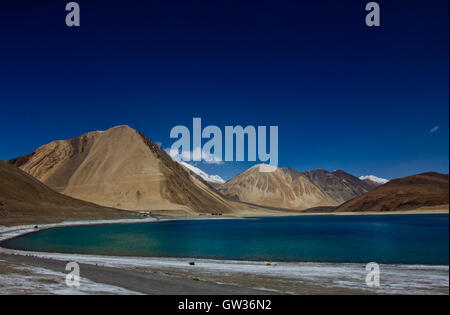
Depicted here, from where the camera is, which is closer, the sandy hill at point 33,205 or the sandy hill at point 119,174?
the sandy hill at point 33,205

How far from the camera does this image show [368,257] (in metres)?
26.4

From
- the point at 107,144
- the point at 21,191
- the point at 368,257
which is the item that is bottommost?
the point at 368,257

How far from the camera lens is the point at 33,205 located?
3388 inches

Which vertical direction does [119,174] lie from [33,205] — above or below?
above

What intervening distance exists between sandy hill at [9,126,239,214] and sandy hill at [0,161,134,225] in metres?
43.4

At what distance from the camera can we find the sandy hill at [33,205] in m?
75.2

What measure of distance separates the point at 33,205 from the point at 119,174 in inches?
3137

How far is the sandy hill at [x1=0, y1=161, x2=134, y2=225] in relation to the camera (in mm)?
75238

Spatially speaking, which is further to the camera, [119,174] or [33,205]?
[119,174]

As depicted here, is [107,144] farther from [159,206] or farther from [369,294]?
[369,294]

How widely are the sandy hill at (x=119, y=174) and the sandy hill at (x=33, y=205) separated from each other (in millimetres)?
43443
